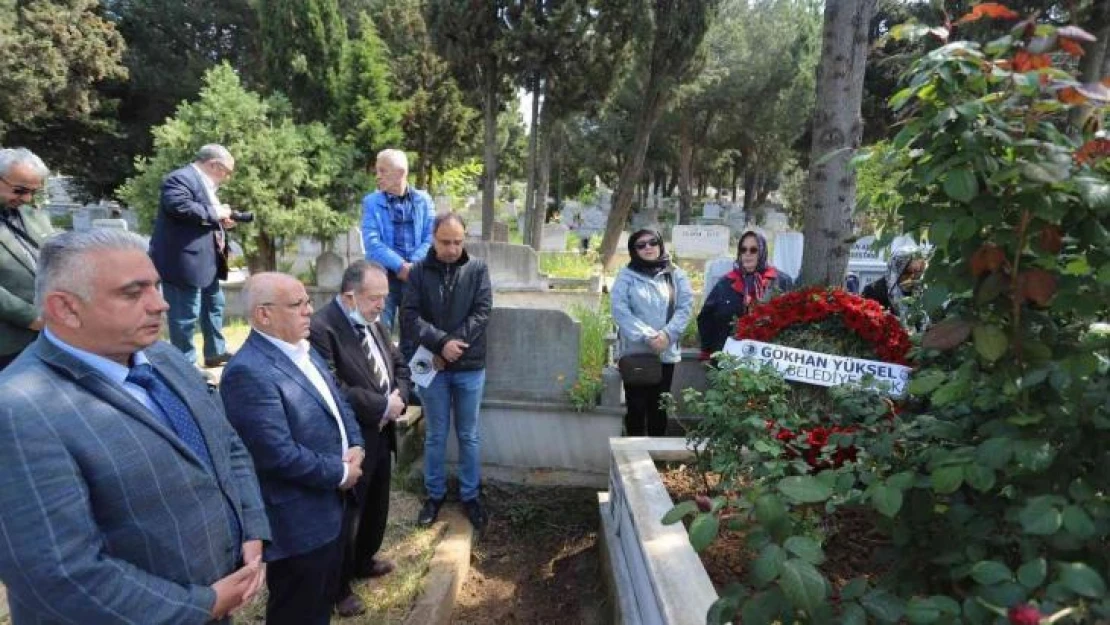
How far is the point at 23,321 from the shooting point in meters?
3.28

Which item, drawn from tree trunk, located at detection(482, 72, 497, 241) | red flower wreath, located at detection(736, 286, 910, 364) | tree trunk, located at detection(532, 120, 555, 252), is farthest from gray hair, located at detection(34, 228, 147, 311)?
tree trunk, located at detection(532, 120, 555, 252)

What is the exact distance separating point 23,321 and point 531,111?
1124 cm

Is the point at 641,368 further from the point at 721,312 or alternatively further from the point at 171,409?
the point at 171,409

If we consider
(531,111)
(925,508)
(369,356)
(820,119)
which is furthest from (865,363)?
(531,111)

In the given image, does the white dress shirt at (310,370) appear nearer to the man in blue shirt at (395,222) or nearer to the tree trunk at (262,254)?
the man in blue shirt at (395,222)

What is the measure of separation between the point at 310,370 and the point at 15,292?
2.03 m

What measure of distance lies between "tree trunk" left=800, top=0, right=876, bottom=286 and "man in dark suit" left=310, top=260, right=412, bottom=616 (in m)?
2.39

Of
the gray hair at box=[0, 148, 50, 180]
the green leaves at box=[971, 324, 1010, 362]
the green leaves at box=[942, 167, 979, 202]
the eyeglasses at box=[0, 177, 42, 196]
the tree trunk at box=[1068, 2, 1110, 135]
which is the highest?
the tree trunk at box=[1068, 2, 1110, 135]

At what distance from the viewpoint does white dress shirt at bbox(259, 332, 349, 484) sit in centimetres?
238

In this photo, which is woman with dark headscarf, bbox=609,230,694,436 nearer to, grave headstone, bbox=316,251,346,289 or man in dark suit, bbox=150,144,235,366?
man in dark suit, bbox=150,144,235,366

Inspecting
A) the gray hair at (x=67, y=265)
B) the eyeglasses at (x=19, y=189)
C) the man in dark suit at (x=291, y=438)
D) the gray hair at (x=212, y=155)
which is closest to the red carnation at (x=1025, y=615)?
the gray hair at (x=67, y=265)

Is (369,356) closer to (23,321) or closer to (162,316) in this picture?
(162,316)

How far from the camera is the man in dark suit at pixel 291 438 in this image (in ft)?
7.47

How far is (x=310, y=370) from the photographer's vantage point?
2.45m
